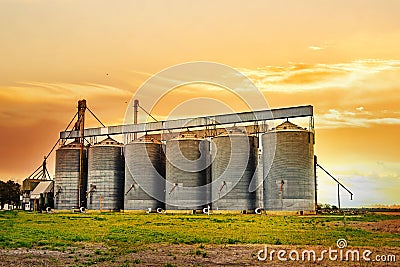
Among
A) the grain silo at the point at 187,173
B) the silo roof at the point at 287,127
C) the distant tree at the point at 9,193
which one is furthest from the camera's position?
the distant tree at the point at 9,193

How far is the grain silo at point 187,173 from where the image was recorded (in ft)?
263

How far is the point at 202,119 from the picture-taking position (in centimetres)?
8750

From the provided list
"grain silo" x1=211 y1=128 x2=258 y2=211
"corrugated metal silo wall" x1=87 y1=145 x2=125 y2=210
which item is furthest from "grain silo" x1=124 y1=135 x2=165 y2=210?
"grain silo" x1=211 y1=128 x2=258 y2=211

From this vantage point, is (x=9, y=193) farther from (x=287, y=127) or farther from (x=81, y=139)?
(x=287, y=127)

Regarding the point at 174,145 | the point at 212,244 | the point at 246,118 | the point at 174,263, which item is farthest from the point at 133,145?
the point at 174,263

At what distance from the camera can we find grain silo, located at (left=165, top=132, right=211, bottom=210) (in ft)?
263

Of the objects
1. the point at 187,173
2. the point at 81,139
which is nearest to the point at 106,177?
the point at 81,139

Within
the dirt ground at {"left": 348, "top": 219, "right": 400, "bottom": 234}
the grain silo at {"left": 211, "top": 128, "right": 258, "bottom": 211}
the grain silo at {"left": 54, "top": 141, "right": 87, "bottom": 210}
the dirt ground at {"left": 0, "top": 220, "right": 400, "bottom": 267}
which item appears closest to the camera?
the dirt ground at {"left": 0, "top": 220, "right": 400, "bottom": 267}

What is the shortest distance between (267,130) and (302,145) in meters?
8.66

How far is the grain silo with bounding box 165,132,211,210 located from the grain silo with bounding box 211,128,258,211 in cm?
227

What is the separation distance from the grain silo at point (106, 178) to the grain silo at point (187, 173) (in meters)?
11.9

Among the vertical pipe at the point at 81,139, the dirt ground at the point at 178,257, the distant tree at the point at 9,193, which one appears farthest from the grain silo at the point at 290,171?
the distant tree at the point at 9,193

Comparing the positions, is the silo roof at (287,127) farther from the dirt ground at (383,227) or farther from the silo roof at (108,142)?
the silo roof at (108,142)

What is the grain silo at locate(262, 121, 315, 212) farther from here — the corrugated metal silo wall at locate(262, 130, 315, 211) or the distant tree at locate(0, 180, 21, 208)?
the distant tree at locate(0, 180, 21, 208)
